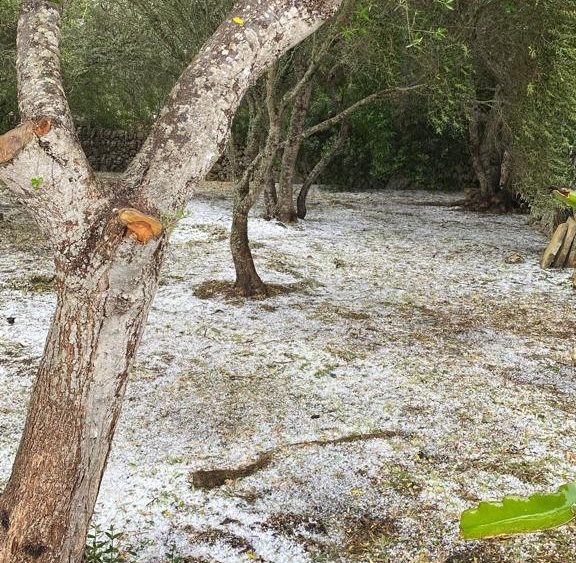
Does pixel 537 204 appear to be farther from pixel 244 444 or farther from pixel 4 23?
pixel 4 23

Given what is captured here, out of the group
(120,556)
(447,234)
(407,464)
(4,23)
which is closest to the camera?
(120,556)

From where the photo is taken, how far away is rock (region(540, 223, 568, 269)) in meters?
10.6

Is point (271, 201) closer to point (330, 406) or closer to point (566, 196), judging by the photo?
point (330, 406)

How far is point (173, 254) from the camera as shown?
1080 centimetres

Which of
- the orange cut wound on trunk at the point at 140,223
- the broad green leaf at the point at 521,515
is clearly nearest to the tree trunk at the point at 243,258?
the orange cut wound on trunk at the point at 140,223

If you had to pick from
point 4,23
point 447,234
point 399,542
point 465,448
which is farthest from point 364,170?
point 399,542

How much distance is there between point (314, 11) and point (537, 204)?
8027mm

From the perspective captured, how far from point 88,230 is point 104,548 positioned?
204 centimetres

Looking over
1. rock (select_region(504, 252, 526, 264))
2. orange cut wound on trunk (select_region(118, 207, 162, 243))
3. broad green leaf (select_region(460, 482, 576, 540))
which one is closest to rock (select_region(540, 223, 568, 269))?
rock (select_region(504, 252, 526, 264))

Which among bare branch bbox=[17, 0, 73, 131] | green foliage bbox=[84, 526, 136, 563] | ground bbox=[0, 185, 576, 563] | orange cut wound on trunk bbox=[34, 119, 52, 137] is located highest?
bare branch bbox=[17, 0, 73, 131]

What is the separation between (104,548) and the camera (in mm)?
3770

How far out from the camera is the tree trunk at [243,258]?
8.59m

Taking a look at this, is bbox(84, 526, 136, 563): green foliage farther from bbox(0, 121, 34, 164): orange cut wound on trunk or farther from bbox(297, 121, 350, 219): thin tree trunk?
bbox(297, 121, 350, 219): thin tree trunk

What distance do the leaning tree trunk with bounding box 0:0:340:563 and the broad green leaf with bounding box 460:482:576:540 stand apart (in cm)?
182
